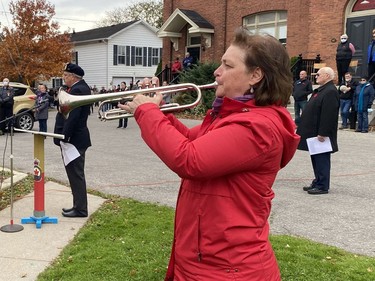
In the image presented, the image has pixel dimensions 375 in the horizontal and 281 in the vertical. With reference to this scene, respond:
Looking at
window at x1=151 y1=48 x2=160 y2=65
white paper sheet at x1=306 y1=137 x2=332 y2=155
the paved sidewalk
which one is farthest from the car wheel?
window at x1=151 y1=48 x2=160 y2=65

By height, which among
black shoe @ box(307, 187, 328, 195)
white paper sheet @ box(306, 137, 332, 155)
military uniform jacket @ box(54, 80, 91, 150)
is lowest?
black shoe @ box(307, 187, 328, 195)

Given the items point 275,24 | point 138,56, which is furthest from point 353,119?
point 138,56

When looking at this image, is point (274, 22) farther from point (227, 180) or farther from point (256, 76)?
point (227, 180)

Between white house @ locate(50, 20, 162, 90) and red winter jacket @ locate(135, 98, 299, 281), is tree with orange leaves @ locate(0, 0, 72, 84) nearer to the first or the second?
white house @ locate(50, 20, 162, 90)

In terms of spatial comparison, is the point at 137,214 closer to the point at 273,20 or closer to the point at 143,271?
the point at 143,271

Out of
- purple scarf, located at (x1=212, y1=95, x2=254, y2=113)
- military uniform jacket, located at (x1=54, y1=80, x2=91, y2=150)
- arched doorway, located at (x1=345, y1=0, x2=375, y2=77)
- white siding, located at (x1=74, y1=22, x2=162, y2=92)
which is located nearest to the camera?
purple scarf, located at (x1=212, y1=95, x2=254, y2=113)

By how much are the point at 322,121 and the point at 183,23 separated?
18997mm

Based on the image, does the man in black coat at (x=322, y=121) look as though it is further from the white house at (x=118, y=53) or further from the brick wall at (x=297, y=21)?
the white house at (x=118, y=53)

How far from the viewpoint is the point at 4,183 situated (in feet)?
22.6

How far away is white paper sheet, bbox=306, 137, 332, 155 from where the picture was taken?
6.71 meters

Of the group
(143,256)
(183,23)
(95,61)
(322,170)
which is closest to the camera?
(143,256)

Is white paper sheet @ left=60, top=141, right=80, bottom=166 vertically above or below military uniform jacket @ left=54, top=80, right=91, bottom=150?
below

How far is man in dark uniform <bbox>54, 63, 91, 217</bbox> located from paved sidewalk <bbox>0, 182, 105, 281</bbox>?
0.20m

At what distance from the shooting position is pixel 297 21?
1909 cm
